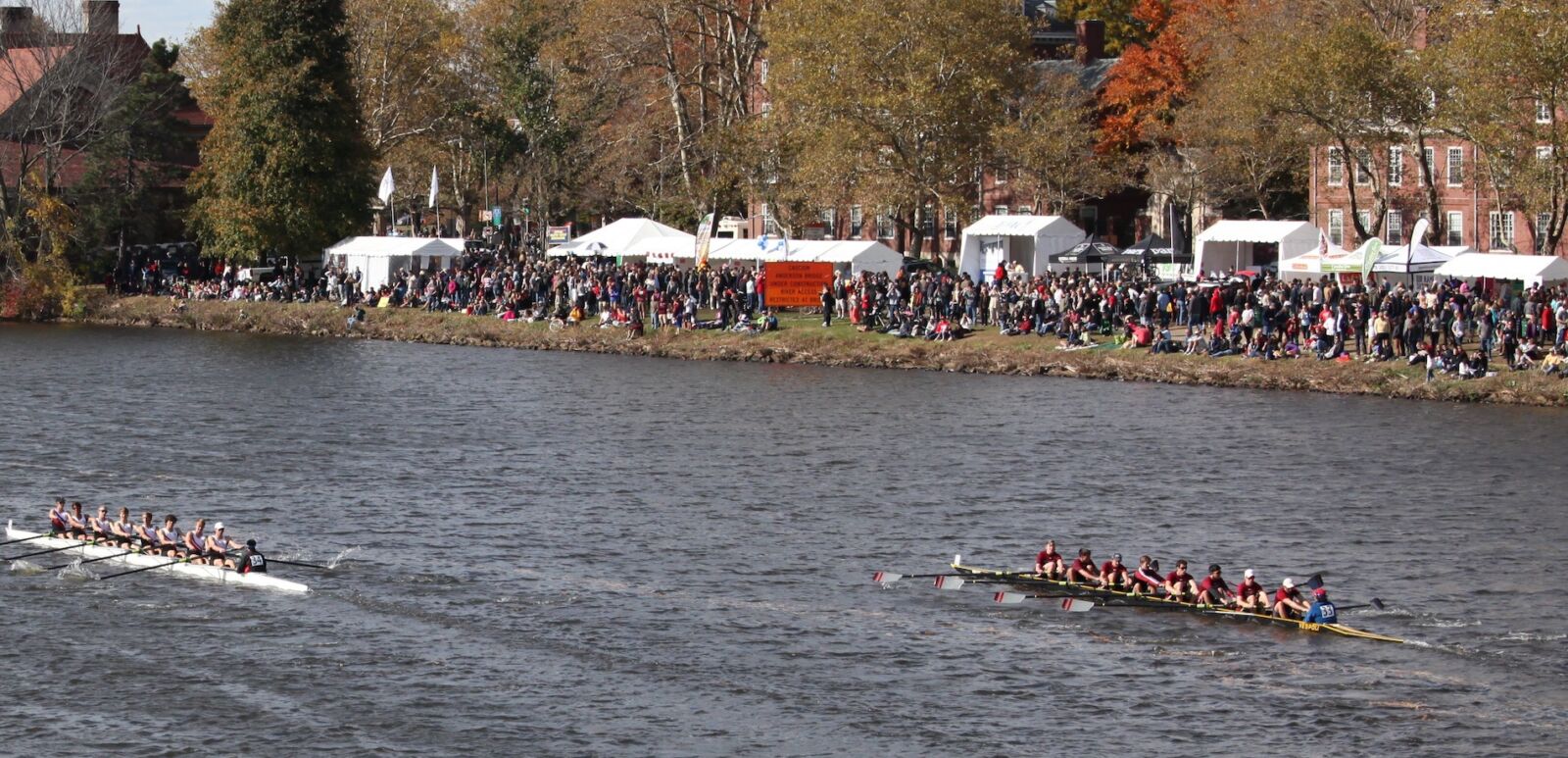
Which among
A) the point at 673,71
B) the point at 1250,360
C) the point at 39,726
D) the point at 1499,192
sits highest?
the point at 673,71

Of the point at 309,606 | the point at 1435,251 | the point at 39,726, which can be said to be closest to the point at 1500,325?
the point at 1435,251

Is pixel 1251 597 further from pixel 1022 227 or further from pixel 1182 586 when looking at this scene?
pixel 1022 227

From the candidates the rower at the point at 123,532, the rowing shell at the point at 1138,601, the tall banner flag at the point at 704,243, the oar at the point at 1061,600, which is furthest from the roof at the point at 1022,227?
the rower at the point at 123,532

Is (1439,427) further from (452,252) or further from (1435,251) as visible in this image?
(452,252)

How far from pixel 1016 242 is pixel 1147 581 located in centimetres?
5016

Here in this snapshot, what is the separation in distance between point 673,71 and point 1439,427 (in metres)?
55.3

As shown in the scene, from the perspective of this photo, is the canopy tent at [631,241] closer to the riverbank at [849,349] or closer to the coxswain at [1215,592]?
the riverbank at [849,349]

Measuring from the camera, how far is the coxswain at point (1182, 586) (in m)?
Result: 35.1

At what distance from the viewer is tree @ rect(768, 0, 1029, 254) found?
84938 millimetres

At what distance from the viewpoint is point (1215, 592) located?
3481 centimetres

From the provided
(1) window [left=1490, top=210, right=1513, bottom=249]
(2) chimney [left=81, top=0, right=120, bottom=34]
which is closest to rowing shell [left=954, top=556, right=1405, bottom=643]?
(1) window [left=1490, top=210, right=1513, bottom=249]

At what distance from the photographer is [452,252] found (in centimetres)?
9169

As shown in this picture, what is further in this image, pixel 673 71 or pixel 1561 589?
pixel 673 71

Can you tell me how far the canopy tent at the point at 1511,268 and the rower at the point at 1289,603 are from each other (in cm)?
3361
